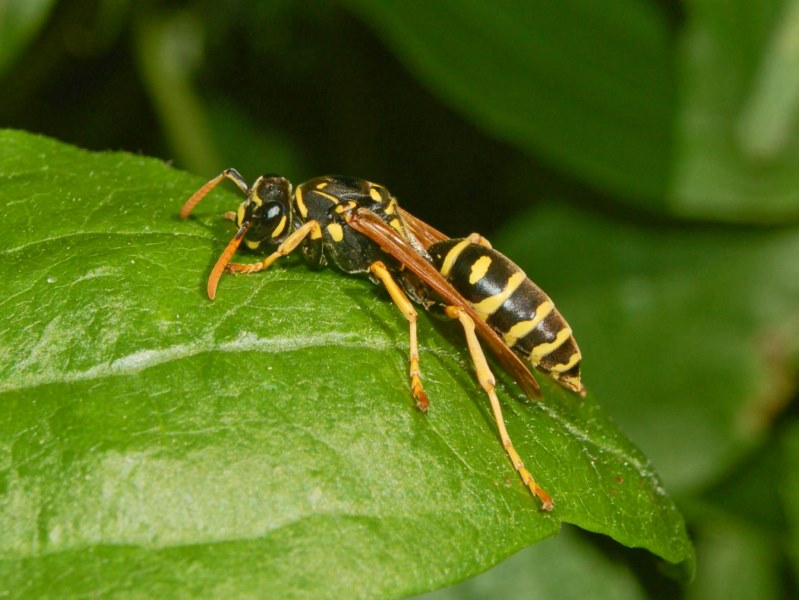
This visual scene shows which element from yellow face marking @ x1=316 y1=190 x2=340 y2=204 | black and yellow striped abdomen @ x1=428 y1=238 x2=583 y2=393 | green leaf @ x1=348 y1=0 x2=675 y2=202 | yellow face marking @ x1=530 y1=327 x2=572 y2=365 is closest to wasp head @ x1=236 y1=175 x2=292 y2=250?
yellow face marking @ x1=316 y1=190 x2=340 y2=204

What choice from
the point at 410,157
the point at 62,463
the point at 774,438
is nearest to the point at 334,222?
the point at 62,463

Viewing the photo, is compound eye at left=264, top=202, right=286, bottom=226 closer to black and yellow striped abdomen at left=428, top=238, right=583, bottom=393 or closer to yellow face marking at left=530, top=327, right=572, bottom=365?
black and yellow striped abdomen at left=428, top=238, right=583, bottom=393

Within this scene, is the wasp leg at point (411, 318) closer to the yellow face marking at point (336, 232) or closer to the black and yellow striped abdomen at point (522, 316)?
the yellow face marking at point (336, 232)

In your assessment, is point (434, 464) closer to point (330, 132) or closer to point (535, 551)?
point (535, 551)

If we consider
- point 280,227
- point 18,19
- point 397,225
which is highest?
point 397,225

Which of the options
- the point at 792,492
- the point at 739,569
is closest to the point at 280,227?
the point at 792,492

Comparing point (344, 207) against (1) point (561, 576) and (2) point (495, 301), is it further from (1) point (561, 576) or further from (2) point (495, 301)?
(1) point (561, 576)
